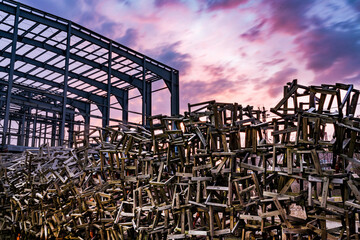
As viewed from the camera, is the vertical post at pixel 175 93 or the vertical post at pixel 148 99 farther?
the vertical post at pixel 148 99

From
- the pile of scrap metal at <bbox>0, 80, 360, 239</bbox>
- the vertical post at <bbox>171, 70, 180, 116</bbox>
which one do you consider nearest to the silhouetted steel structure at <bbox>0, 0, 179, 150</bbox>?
the vertical post at <bbox>171, 70, 180, 116</bbox>

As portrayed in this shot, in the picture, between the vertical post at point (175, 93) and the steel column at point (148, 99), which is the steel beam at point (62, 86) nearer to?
the steel column at point (148, 99)

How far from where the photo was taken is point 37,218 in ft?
26.1

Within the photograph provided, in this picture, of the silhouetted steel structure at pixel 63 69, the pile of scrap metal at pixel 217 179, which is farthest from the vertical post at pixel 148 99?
the pile of scrap metal at pixel 217 179

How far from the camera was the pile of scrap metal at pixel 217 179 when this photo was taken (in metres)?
3.91

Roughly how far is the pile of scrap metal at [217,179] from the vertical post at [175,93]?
728 inches

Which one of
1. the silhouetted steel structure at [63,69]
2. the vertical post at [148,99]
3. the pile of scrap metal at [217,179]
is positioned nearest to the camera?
the pile of scrap metal at [217,179]

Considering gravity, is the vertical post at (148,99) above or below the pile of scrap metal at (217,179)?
above

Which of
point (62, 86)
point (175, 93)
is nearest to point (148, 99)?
point (175, 93)

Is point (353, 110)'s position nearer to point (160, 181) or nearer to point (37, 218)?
point (160, 181)

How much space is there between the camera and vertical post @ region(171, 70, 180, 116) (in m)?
26.2

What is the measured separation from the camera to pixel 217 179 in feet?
15.9

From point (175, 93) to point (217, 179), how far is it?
73.1ft

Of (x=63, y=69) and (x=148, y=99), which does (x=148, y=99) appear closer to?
(x=148, y=99)
